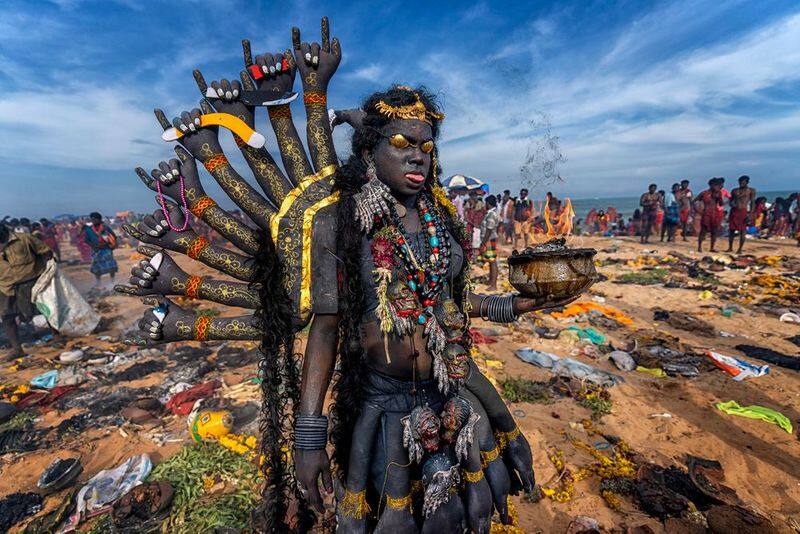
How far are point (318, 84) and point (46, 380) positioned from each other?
28.6 ft

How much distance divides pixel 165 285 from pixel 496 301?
1.97m

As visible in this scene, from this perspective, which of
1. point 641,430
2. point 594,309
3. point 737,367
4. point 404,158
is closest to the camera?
point 404,158

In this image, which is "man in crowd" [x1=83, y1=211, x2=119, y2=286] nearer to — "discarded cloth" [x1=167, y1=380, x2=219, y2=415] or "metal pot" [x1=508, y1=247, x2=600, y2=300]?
"discarded cloth" [x1=167, y1=380, x2=219, y2=415]

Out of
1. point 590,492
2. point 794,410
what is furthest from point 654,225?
point 590,492

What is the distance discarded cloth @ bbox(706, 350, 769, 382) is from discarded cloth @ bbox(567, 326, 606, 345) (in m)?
1.81

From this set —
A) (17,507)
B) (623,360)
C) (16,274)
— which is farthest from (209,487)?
(16,274)

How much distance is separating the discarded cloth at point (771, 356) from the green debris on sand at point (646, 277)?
5091 mm

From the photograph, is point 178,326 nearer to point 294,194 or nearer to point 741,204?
point 294,194

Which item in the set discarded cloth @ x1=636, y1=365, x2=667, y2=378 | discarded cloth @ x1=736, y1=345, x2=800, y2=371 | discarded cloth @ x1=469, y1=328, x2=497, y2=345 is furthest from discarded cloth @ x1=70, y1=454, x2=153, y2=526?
discarded cloth @ x1=736, y1=345, x2=800, y2=371

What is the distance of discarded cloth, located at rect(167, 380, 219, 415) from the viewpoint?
6.13m

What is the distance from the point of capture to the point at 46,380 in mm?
7316

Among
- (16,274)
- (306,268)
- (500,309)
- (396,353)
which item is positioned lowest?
(16,274)

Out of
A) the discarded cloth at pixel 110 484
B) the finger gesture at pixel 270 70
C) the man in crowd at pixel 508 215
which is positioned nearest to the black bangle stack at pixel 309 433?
the finger gesture at pixel 270 70

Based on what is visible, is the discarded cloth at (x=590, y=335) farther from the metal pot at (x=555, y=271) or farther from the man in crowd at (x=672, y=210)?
the man in crowd at (x=672, y=210)
